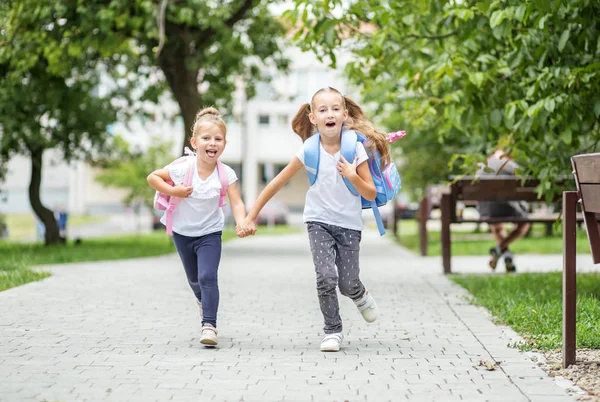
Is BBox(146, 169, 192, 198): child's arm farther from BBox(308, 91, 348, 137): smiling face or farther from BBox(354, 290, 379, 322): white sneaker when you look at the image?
BBox(354, 290, 379, 322): white sneaker

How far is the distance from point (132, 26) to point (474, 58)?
28.8ft

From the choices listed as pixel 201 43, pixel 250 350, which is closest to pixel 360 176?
pixel 250 350

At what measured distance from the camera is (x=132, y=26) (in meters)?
16.9

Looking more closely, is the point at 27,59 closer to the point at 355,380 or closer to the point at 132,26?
the point at 132,26

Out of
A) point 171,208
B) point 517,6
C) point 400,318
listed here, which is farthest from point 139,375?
point 517,6

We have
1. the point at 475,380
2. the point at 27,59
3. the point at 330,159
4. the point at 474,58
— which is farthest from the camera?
the point at 27,59

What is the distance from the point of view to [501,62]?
9180 millimetres

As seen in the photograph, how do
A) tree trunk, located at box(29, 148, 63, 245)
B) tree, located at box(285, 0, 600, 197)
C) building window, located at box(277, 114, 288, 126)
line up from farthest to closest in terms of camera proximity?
building window, located at box(277, 114, 288, 126) → tree trunk, located at box(29, 148, 63, 245) → tree, located at box(285, 0, 600, 197)

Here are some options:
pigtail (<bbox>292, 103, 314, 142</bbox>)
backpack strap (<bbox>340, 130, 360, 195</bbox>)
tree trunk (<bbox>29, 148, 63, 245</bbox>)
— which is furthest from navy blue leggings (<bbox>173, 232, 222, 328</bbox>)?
tree trunk (<bbox>29, 148, 63, 245</bbox>)

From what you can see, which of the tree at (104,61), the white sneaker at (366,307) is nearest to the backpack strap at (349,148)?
the white sneaker at (366,307)

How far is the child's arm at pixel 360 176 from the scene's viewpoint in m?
6.35

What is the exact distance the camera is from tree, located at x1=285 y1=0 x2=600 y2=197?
827 centimetres

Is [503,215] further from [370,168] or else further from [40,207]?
[40,207]

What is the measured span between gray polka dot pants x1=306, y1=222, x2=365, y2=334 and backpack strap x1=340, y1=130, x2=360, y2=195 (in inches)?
11.5
